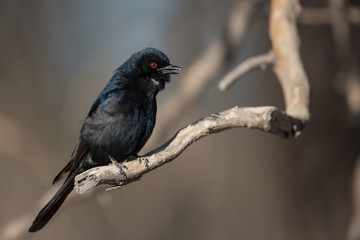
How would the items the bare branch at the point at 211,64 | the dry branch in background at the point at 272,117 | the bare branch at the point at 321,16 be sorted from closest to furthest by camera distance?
the dry branch in background at the point at 272,117 → the bare branch at the point at 321,16 → the bare branch at the point at 211,64

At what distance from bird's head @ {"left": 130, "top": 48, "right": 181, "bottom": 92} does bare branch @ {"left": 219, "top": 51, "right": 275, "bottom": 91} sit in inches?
26.3

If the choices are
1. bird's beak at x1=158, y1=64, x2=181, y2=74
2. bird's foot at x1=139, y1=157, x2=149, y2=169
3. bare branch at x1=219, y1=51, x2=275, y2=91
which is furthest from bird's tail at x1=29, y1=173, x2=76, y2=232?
bare branch at x1=219, y1=51, x2=275, y2=91

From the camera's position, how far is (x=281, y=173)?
6227 mm

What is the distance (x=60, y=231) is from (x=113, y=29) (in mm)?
3451

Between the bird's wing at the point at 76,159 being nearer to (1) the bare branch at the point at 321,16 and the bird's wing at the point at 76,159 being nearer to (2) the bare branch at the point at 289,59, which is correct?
(2) the bare branch at the point at 289,59

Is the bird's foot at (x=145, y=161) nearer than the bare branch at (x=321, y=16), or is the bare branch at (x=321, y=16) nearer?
the bird's foot at (x=145, y=161)

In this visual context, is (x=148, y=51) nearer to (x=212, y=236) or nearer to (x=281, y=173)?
(x=281, y=173)

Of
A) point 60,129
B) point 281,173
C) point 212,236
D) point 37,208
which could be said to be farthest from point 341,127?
point 60,129

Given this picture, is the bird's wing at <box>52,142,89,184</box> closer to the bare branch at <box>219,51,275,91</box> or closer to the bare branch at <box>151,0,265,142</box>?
the bare branch at <box>219,51,275,91</box>

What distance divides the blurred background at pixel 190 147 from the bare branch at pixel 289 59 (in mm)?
1166

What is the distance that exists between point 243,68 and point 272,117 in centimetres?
102

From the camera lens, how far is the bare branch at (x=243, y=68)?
4434 mm

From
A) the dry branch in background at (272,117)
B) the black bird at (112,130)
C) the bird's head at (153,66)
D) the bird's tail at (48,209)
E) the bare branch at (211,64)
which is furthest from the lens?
the bare branch at (211,64)

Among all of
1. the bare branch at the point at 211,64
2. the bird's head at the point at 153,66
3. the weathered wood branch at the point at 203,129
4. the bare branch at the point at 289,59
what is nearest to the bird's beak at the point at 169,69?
the bird's head at the point at 153,66
